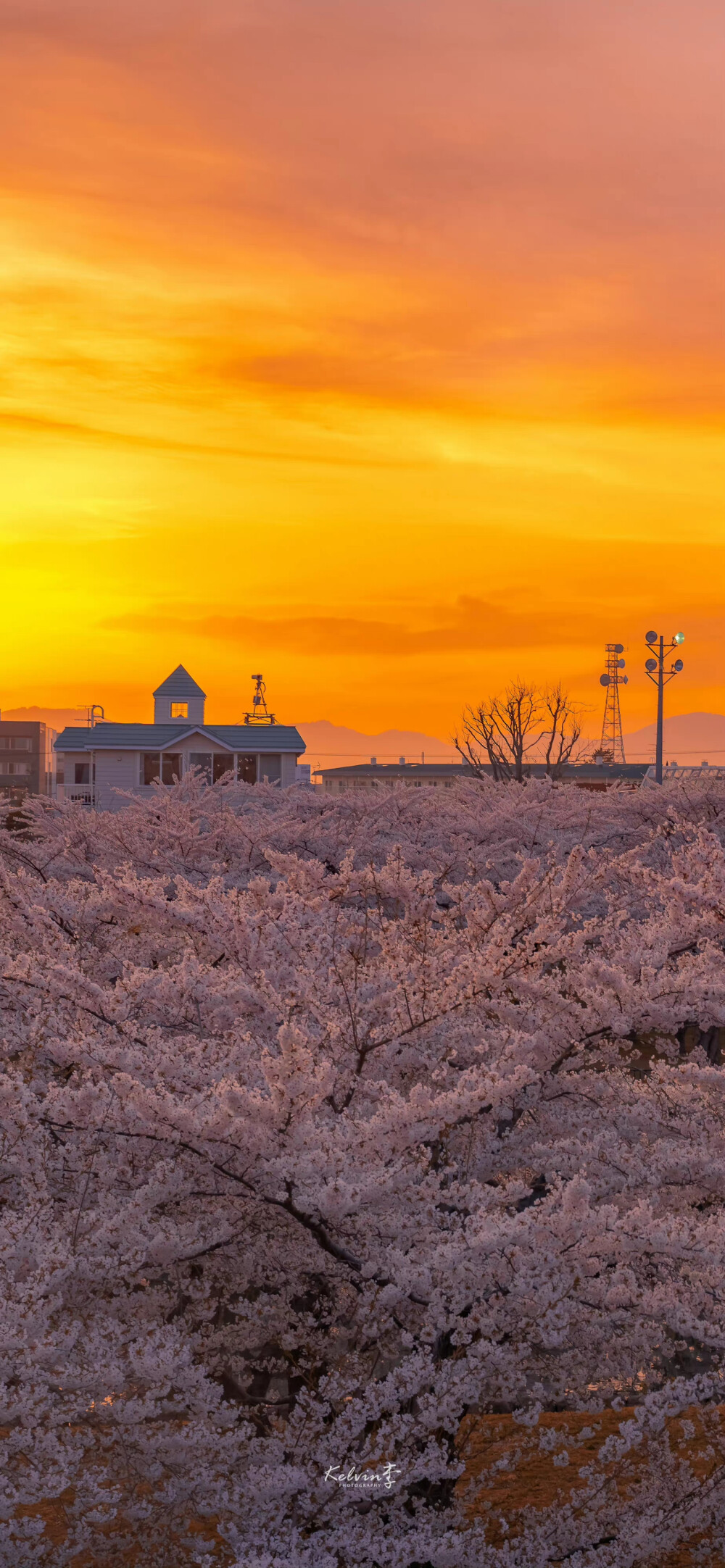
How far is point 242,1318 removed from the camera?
7.58 m

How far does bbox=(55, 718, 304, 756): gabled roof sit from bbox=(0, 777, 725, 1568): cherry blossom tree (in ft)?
153

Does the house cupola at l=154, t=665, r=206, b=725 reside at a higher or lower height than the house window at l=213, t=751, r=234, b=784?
higher

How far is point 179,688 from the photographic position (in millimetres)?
61688

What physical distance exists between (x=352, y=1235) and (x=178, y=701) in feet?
185

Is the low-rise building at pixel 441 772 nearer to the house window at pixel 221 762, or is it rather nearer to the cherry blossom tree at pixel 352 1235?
the house window at pixel 221 762

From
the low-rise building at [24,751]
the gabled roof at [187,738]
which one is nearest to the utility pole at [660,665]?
the gabled roof at [187,738]

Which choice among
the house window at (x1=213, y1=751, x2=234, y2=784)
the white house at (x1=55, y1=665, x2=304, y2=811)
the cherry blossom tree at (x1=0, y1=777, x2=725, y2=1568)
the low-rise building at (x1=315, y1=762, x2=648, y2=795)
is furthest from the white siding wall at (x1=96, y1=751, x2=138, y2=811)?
the cherry blossom tree at (x1=0, y1=777, x2=725, y2=1568)

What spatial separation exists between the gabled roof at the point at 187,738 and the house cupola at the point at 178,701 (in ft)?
16.4

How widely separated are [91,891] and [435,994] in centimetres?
502

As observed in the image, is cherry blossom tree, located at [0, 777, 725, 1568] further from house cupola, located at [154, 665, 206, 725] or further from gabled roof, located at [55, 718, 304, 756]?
house cupola, located at [154, 665, 206, 725]

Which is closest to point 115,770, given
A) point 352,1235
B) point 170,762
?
point 170,762

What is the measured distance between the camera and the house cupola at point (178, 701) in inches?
2419

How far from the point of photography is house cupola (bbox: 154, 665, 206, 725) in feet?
202

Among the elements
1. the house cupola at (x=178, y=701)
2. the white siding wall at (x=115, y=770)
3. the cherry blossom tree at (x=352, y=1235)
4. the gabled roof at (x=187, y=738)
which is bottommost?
the cherry blossom tree at (x=352, y=1235)
